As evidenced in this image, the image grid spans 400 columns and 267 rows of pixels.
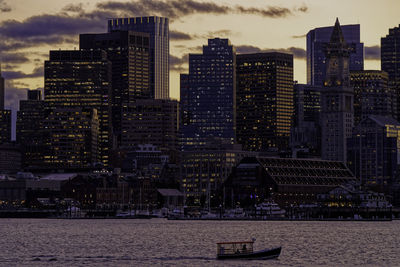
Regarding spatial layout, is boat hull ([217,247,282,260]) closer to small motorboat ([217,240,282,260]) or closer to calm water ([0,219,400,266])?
small motorboat ([217,240,282,260])

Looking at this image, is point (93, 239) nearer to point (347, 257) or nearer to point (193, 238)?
point (193, 238)

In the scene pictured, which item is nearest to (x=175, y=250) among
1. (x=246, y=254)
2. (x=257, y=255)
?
(x=246, y=254)

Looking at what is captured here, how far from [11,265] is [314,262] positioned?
42201 mm

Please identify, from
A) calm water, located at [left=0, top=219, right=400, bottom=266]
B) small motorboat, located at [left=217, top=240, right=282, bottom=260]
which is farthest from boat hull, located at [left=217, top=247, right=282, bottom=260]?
calm water, located at [left=0, top=219, right=400, bottom=266]

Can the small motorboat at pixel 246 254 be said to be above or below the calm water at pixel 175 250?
above

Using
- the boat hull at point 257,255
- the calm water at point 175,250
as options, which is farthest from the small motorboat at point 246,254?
the calm water at point 175,250

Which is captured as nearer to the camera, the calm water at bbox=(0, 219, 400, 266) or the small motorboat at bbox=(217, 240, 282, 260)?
the small motorboat at bbox=(217, 240, 282, 260)

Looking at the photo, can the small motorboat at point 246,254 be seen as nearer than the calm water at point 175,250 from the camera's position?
Yes

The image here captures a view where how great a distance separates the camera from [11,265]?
131 m

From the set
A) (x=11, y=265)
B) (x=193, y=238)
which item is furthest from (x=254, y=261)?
(x=193, y=238)

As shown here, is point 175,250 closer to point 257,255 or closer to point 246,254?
point 246,254

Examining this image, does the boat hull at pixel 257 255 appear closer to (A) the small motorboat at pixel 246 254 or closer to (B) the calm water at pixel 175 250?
(A) the small motorboat at pixel 246 254

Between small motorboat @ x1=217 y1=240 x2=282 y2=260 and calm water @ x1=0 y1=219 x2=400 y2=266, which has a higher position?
small motorboat @ x1=217 y1=240 x2=282 y2=260

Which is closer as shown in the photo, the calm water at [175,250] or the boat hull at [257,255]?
the boat hull at [257,255]
